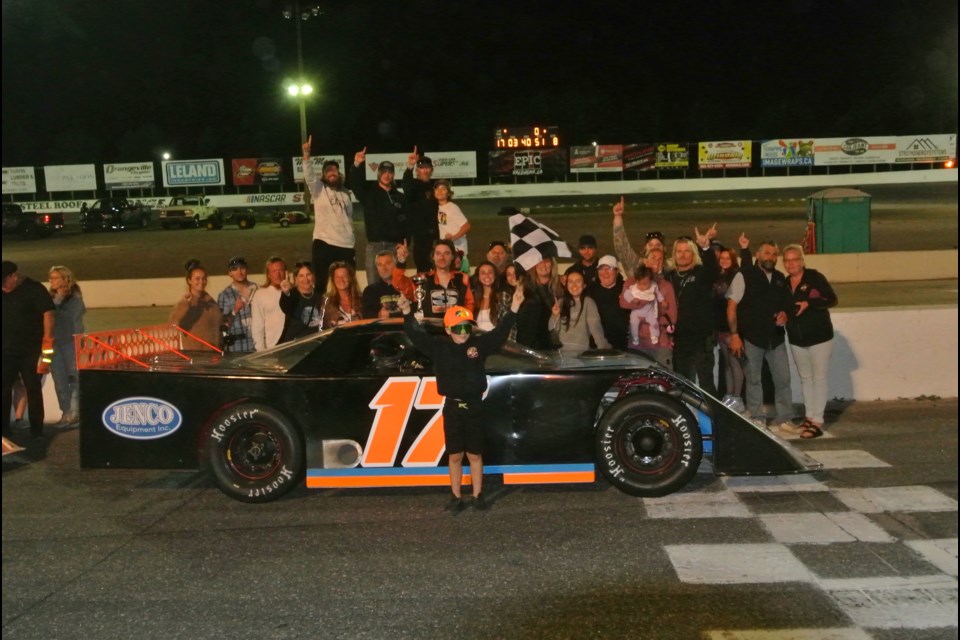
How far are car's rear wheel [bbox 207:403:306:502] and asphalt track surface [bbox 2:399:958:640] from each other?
16 centimetres

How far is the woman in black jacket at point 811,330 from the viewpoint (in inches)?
337

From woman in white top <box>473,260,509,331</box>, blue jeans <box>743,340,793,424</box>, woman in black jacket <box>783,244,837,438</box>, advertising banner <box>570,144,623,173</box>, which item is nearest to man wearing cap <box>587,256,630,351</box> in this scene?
woman in white top <box>473,260,509,331</box>

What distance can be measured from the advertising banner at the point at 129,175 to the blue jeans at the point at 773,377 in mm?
48506

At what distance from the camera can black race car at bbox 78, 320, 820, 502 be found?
6648 mm

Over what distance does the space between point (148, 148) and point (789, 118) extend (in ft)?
137

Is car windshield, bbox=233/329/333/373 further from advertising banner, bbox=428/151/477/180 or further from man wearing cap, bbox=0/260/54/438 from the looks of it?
advertising banner, bbox=428/151/477/180

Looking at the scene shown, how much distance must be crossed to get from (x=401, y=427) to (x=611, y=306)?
2.82m

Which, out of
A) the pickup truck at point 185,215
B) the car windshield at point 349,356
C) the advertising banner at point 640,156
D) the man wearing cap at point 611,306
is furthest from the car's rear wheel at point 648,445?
the advertising banner at point 640,156

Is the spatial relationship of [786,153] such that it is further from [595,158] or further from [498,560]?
[498,560]

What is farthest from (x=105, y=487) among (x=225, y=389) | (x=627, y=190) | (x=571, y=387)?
(x=627, y=190)

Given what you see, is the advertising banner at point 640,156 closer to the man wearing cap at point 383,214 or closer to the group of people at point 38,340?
the man wearing cap at point 383,214

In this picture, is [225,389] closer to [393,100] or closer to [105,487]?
[105,487]

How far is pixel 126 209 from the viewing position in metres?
44.4

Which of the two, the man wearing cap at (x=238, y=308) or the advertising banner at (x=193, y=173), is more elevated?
the advertising banner at (x=193, y=173)
